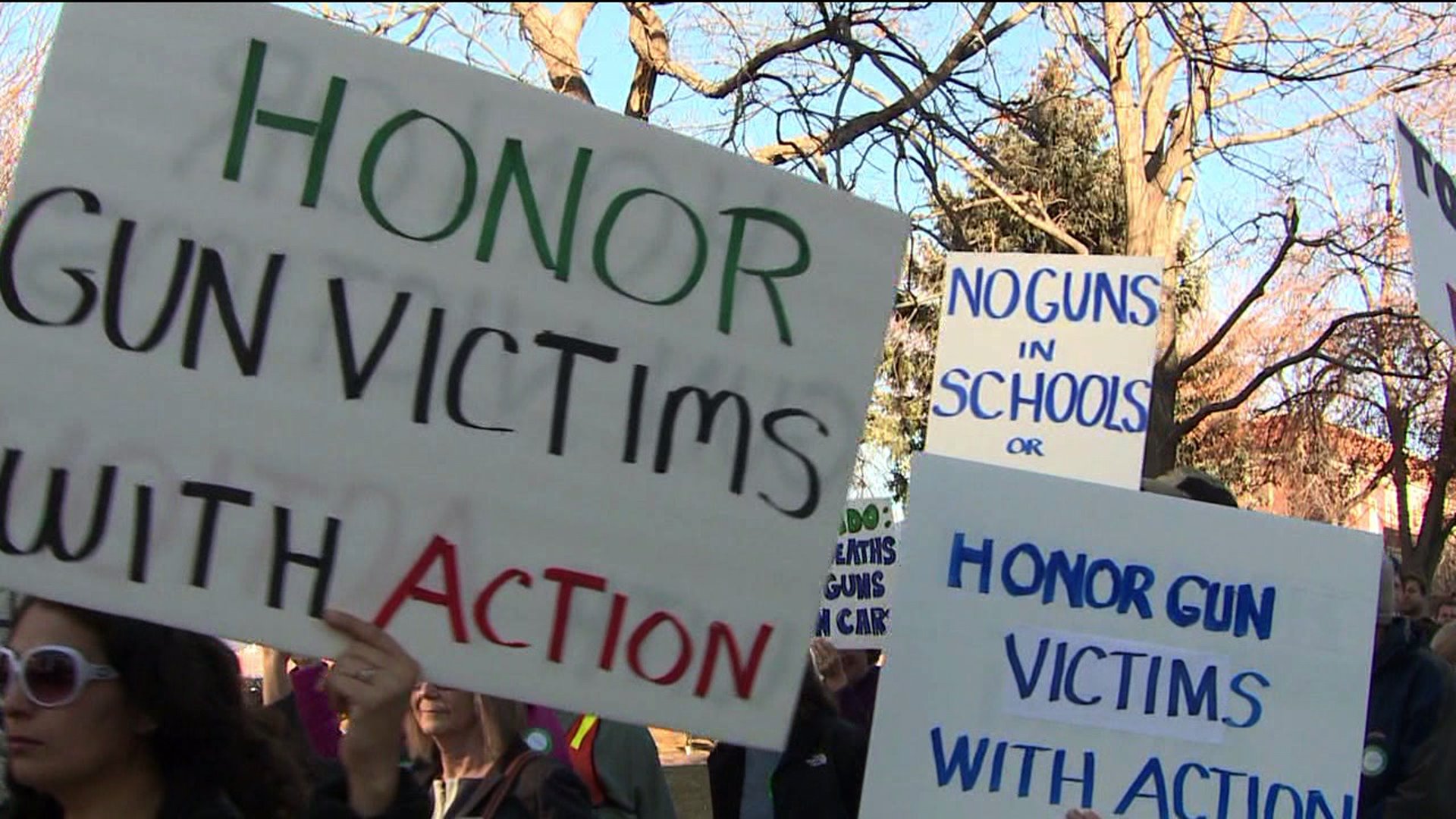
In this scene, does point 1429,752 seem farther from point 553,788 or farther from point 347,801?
point 347,801

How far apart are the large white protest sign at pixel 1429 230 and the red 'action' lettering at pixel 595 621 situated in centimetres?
250

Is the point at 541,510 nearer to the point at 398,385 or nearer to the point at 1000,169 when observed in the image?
the point at 398,385

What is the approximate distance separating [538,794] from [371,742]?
34.6 inches

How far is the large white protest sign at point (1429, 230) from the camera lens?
414 cm

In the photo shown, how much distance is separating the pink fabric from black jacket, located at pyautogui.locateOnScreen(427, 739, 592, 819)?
138 centimetres

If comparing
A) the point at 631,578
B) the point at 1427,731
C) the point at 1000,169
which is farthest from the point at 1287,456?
the point at 631,578

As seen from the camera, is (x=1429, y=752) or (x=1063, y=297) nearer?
(x=1429, y=752)

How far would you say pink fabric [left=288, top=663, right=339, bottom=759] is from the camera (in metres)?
4.29

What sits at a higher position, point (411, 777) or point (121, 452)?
point (121, 452)

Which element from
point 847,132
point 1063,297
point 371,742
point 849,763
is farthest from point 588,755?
point 847,132

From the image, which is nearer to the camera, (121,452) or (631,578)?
(121,452)

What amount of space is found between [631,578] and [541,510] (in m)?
0.15

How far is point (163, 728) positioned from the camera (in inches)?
87.8

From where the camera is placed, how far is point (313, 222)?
7.01 ft
